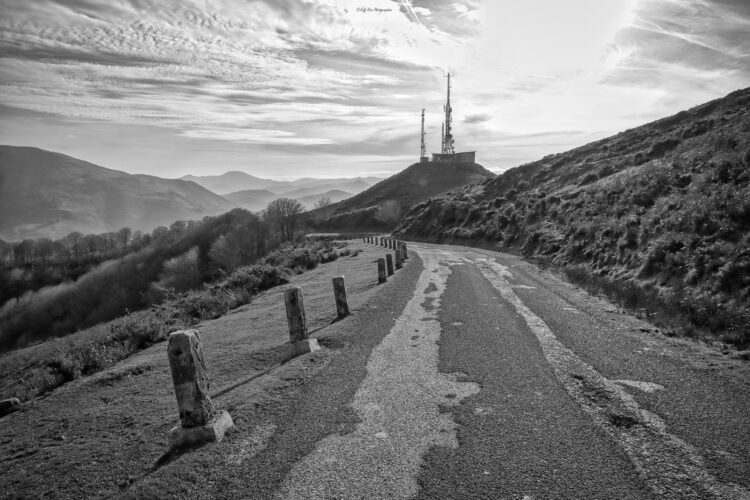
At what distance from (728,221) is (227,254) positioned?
73905 millimetres

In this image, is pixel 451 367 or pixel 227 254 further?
pixel 227 254

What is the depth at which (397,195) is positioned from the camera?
106m

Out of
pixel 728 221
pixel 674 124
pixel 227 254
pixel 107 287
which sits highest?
pixel 674 124

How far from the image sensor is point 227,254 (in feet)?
248

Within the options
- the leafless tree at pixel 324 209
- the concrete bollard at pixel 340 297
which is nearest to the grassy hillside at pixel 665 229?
the concrete bollard at pixel 340 297

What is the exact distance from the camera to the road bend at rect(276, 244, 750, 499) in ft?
13.4

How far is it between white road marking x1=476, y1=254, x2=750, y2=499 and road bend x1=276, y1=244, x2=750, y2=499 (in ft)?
0.05

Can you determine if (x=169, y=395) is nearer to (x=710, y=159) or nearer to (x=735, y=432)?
(x=735, y=432)

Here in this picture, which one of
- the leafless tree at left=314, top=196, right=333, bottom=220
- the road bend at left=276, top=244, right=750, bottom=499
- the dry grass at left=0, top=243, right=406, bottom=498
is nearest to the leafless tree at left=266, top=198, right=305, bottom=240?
the leafless tree at left=314, top=196, right=333, bottom=220

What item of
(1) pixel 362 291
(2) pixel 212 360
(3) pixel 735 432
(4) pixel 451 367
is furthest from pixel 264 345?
(3) pixel 735 432

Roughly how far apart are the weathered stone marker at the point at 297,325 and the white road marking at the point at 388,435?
1492mm

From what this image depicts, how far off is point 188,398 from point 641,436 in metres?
5.64

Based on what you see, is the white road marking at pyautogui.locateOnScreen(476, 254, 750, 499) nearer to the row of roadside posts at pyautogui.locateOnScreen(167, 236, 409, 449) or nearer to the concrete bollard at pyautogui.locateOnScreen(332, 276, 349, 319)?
the row of roadside posts at pyautogui.locateOnScreen(167, 236, 409, 449)

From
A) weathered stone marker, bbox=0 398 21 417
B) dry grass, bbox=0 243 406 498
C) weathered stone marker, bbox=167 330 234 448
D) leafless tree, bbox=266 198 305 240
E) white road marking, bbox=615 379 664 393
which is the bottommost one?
weathered stone marker, bbox=0 398 21 417
